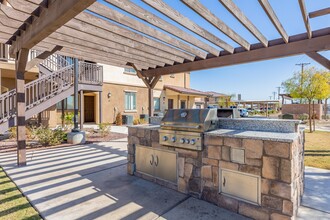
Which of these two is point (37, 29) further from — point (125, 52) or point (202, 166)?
point (202, 166)

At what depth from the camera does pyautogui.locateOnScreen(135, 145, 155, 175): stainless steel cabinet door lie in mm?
4150

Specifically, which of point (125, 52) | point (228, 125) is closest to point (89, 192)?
point (228, 125)

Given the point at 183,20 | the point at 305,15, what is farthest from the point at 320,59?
the point at 183,20

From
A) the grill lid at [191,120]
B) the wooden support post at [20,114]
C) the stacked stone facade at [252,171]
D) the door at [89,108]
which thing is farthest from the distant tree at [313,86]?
the door at [89,108]

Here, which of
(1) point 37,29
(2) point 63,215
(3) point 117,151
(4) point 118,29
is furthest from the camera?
(3) point 117,151

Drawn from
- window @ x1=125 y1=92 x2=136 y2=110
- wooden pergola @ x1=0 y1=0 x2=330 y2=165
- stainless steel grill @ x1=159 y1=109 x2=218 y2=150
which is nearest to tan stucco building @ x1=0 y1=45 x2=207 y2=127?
window @ x1=125 y1=92 x2=136 y2=110

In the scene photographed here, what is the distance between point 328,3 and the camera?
3162mm

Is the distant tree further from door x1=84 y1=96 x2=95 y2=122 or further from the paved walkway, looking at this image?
door x1=84 y1=96 x2=95 y2=122

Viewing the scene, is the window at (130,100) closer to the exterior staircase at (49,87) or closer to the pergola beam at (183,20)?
the exterior staircase at (49,87)

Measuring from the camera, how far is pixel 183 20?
3.57m

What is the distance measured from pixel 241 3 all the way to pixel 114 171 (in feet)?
14.8

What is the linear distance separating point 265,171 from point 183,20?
284 cm

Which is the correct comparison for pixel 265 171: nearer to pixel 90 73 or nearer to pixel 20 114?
pixel 20 114

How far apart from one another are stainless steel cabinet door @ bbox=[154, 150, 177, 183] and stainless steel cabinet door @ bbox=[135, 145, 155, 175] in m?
0.14
